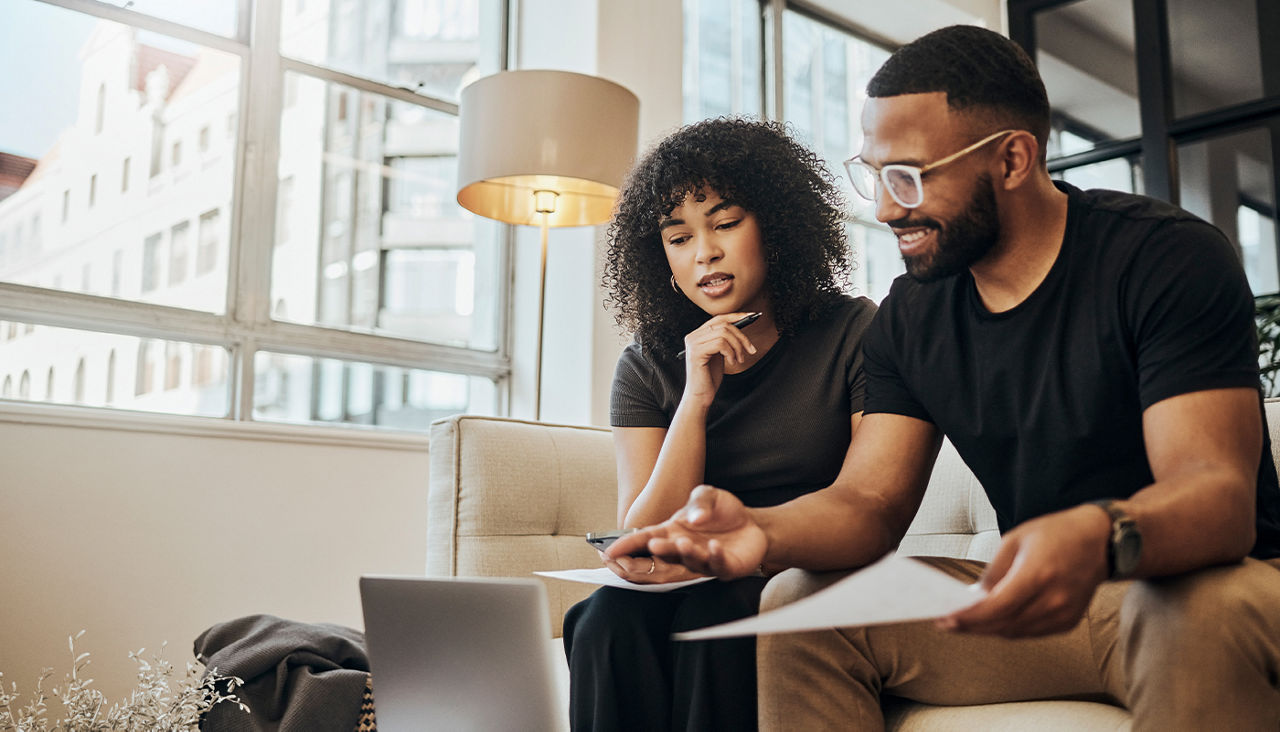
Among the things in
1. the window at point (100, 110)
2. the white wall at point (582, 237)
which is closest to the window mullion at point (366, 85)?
the white wall at point (582, 237)

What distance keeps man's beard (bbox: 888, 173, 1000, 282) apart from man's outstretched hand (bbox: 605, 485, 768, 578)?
0.36m

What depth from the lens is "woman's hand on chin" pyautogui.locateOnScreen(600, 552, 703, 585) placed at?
1219mm

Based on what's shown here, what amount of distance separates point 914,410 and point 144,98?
2.44 meters

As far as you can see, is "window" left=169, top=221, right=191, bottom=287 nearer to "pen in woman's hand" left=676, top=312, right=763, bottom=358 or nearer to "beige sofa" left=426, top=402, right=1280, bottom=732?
"beige sofa" left=426, top=402, right=1280, bottom=732

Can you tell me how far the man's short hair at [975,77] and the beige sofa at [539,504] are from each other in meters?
0.75

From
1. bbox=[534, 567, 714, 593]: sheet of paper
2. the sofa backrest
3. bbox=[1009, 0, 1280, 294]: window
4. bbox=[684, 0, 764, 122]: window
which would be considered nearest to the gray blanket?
the sofa backrest

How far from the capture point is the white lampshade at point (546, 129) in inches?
96.1

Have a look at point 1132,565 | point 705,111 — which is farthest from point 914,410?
point 705,111

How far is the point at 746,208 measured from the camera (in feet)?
5.24

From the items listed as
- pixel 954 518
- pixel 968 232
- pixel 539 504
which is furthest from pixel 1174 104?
pixel 968 232

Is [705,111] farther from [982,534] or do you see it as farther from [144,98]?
[982,534]

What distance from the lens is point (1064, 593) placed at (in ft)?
2.31

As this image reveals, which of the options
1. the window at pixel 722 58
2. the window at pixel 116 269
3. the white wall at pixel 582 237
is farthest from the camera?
the window at pixel 722 58

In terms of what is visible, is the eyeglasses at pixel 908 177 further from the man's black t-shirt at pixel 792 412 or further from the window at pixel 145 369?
the window at pixel 145 369
